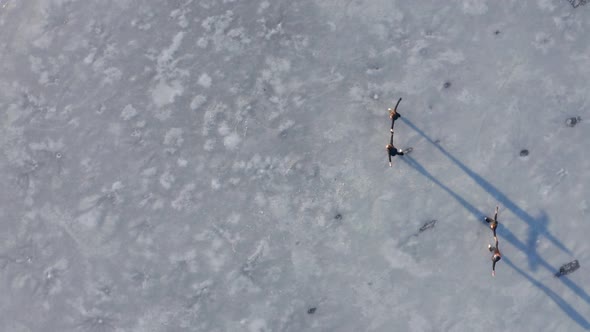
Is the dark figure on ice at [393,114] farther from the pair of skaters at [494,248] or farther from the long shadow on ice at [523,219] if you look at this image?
the pair of skaters at [494,248]

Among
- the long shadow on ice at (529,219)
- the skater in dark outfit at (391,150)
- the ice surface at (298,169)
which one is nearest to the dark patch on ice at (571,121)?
→ the ice surface at (298,169)

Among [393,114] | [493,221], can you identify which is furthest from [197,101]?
[493,221]

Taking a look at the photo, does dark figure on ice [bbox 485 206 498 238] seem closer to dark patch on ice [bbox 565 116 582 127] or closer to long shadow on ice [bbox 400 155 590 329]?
long shadow on ice [bbox 400 155 590 329]

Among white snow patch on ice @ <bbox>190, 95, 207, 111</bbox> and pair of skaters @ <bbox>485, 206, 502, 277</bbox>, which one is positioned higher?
white snow patch on ice @ <bbox>190, 95, 207, 111</bbox>

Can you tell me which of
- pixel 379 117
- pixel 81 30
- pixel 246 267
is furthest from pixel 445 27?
pixel 81 30

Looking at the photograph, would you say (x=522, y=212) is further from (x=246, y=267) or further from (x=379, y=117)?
(x=246, y=267)

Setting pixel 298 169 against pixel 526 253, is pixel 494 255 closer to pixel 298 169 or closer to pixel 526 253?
pixel 526 253

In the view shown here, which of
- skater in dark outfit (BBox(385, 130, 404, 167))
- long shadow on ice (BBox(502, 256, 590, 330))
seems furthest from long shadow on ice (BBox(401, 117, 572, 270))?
skater in dark outfit (BBox(385, 130, 404, 167))
